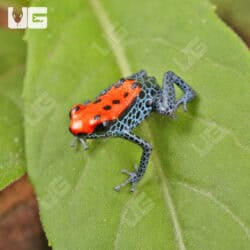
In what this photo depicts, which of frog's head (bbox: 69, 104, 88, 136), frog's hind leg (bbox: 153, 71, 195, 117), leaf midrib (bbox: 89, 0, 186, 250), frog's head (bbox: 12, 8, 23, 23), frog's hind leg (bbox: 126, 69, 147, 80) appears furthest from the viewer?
frog's head (bbox: 12, 8, 23, 23)

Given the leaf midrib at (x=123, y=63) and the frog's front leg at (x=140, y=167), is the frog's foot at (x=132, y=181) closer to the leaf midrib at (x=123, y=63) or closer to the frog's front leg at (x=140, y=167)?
the frog's front leg at (x=140, y=167)

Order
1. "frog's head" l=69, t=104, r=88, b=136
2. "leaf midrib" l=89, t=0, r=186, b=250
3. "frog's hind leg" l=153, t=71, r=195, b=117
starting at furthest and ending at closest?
"frog's hind leg" l=153, t=71, r=195, b=117
"frog's head" l=69, t=104, r=88, b=136
"leaf midrib" l=89, t=0, r=186, b=250

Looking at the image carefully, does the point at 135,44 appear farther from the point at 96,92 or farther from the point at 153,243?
the point at 153,243

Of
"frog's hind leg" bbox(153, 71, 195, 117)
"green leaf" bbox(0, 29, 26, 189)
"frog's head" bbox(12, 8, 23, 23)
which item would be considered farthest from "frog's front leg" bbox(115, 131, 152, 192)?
"frog's head" bbox(12, 8, 23, 23)

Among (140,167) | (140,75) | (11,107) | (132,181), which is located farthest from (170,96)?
(11,107)

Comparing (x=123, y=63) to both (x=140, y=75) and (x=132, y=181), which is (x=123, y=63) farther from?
(x=132, y=181)

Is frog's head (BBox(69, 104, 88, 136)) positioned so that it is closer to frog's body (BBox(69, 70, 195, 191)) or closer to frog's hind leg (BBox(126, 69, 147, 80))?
frog's body (BBox(69, 70, 195, 191))

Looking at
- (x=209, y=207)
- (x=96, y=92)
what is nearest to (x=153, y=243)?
(x=209, y=207)
